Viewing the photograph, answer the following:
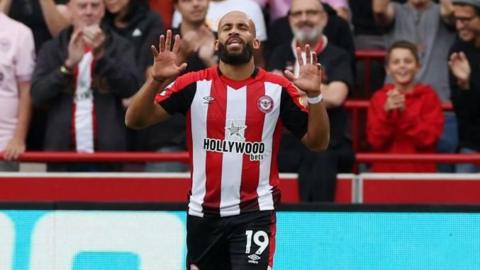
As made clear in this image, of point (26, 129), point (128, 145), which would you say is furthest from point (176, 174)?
point (26, 129)

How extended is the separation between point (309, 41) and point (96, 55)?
1718 millimetres

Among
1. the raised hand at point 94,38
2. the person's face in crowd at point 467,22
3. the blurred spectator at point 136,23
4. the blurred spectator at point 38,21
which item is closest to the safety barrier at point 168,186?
the blurred spectator at point 38,21

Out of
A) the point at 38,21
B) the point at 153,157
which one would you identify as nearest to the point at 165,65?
the point at 153,157

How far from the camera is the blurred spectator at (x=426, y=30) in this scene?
10.8 metres

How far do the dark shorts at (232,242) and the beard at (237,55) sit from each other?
0.89 m

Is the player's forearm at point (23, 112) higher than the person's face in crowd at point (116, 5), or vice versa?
the person's face in crowd at point (116, 5)

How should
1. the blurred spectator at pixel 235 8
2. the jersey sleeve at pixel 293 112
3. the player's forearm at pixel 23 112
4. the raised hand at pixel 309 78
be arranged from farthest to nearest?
the blurred spectator at pixel 235 8, the player's forearm at pixel 23 112, the jersey sleeve at pixel 293 112, the raised hand at pixel 309 78

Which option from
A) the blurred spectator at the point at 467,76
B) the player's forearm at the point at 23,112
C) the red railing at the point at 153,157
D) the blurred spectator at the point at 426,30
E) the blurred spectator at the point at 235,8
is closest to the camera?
the red railing at the point at 153,157

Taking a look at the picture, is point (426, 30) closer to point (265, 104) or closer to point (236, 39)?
point (265, 104)

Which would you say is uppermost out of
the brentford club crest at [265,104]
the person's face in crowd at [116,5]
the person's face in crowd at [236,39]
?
the person's face in crowd at [116,5]

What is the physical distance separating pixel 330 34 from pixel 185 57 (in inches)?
55.1

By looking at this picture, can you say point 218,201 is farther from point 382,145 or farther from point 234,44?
point 382,145

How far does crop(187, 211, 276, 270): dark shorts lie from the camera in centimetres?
698

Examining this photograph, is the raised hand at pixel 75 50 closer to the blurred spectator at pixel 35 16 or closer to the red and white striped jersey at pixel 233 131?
the blurred spectator at pixel 35 16
